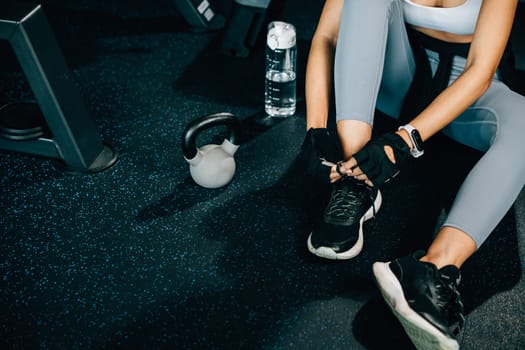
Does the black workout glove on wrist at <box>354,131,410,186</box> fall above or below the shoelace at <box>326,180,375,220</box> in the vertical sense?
above

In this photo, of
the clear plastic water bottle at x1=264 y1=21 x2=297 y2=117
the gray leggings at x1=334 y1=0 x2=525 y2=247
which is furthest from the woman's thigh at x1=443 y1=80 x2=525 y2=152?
the clear plastic water bottle at x1=264 y1=21 x2=297 y2=117

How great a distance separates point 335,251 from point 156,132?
0.63 meters

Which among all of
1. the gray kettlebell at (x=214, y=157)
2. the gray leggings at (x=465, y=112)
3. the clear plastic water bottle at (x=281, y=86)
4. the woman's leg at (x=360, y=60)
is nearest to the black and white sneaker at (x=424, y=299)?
the gray leggings at (x=465, y=112)

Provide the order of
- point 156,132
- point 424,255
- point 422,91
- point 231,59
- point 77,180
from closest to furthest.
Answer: point 424,255, point 422,91, point 77,180, point 156,132, point 231,59

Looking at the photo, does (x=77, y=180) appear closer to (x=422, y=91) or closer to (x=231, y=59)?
(x=231, y=59)

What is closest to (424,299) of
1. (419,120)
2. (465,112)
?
(419,120)

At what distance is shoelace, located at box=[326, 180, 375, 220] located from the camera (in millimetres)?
938

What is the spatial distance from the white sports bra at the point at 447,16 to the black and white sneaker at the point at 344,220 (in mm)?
364

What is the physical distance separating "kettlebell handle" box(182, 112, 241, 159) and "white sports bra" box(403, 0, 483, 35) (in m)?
0.45

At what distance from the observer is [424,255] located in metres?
0.85

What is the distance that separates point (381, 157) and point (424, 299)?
A: 0.85ft

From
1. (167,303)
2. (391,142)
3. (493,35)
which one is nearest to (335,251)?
(391,142)

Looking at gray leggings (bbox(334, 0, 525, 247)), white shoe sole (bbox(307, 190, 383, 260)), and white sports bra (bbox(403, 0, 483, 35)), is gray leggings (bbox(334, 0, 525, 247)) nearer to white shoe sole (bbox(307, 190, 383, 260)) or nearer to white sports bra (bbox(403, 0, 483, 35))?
white sports bra (bbox(403, 0, 483, 35))

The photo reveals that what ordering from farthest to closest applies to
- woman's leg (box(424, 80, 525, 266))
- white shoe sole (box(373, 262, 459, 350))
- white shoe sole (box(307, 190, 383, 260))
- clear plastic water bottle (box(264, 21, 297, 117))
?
clear plastic water bottle (box(264, 21, 297, 117)), white shoe sole (box(307, 190, 383, 260)), woman's leg (box(424, 80, 525, 266)), white shoe sole (box(373, 262, 459, 350))
